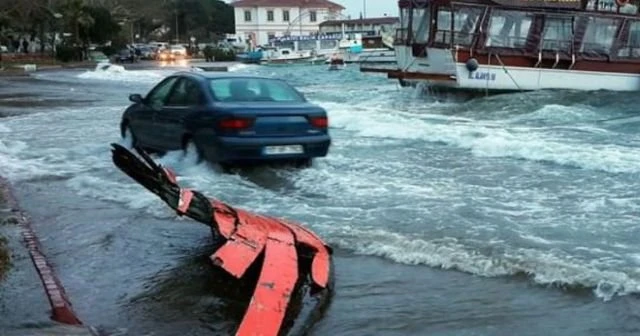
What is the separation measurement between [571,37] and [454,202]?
20526mm

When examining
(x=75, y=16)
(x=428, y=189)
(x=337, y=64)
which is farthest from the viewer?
(x=75, y=16)

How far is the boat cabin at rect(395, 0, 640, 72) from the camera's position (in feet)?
89.9

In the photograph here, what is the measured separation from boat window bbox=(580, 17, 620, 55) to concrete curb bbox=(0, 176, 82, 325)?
23608mm

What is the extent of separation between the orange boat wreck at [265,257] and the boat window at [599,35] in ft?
77.9

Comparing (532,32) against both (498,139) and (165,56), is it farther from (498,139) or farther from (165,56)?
(165,56)

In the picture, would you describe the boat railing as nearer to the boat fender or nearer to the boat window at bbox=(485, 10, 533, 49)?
the boat fender

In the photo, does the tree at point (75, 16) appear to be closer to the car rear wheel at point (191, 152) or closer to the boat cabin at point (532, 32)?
the boat cabin at point (532, 32)

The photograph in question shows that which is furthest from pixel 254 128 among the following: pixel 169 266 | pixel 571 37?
pixel 571 37

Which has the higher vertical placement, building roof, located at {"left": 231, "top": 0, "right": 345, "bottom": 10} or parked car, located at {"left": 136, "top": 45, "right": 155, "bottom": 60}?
building roof, located at {"left": 231, "top": 0, "right": 345, "bottom": 10}

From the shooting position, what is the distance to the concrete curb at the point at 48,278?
17.0 feet

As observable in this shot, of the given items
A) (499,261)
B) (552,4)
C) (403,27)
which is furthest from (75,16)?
(499,261)

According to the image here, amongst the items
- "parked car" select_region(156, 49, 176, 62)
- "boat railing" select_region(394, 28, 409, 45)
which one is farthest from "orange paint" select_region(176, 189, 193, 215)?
"parked car" select_region(156, 49, 176, 62)

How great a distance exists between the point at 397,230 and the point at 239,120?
3405mm

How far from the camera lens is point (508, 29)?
27812 millimetres
